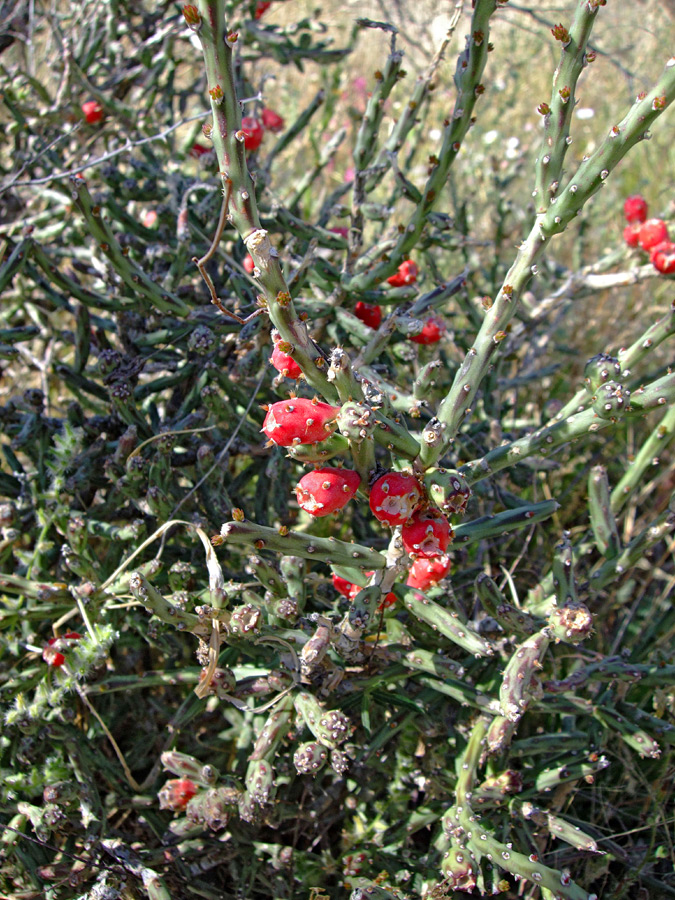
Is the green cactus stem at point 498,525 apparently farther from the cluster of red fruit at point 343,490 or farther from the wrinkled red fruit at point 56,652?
the wrinkled red fruit at point 56,652

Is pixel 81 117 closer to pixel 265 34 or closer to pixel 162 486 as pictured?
pixel 265 34

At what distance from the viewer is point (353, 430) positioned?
1.13 metres

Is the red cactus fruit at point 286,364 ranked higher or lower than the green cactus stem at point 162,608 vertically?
higher

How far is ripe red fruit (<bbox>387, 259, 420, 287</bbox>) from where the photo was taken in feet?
6.61

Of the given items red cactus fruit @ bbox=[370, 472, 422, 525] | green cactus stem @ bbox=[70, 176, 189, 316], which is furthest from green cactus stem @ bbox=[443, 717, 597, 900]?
green cactus stem @ bbox=[70, 176, 189, 316]

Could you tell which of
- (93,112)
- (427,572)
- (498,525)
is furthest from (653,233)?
(93,112)

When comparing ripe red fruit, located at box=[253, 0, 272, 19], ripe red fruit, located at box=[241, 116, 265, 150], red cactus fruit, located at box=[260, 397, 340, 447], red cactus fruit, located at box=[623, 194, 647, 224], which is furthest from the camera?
ripe red fruit, located at box=[253, 0, 272, 19]

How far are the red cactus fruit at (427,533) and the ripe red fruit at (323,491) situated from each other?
0.16 metres

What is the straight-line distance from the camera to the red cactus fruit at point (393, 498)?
1.26 metres

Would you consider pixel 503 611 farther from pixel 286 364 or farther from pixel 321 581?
pixel 286 364

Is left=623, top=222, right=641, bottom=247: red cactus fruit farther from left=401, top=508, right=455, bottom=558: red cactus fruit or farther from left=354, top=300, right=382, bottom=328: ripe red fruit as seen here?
left=401, top=508, right=455, bottom=558: red cactus fruit

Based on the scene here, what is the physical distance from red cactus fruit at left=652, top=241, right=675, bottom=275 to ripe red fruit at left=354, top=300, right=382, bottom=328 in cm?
96

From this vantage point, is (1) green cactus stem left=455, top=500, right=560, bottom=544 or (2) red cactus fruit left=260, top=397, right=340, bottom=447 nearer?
(2) red cactus fruit left=260, top=397, right=340, bottom=447

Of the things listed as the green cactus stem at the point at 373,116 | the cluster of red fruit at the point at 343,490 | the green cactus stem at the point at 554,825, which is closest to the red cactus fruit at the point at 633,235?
the green cactus stem at the point at 373,116
